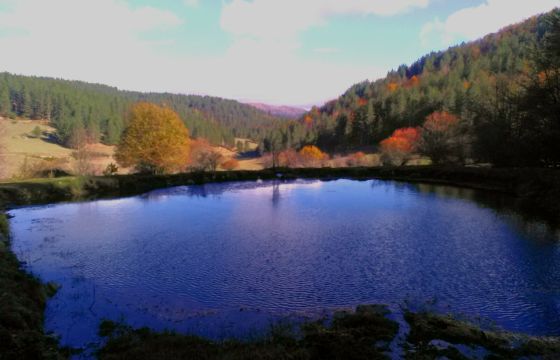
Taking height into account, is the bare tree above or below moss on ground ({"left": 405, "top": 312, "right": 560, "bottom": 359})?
above

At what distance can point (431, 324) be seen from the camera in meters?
8.01

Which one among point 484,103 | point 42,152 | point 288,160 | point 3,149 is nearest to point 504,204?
point 484,103

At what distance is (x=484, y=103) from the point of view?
46.1 meters

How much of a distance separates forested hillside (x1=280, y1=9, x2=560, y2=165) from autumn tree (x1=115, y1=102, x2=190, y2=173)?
107ft

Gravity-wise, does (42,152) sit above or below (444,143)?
above

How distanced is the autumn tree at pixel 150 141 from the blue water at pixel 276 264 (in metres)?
20.2

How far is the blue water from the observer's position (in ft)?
30.5

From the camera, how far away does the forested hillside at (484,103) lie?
28141mm

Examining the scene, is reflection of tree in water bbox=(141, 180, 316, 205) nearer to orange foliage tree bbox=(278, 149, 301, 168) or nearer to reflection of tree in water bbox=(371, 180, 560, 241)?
reflection of tree in water bbox=(371, 180, 560, 241)

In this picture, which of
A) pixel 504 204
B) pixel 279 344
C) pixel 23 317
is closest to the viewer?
pixel 279 344

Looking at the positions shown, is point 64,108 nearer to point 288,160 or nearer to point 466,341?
point 288,160

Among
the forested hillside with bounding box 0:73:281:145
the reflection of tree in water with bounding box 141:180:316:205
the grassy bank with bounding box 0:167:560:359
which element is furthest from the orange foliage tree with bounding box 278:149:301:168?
the grassy bank with bounding box 0:167:560:359

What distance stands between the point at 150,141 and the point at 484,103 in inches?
1536

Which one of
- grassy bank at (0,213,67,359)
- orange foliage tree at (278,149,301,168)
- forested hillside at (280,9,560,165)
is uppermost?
forested hillside at (280,9,560,165)
